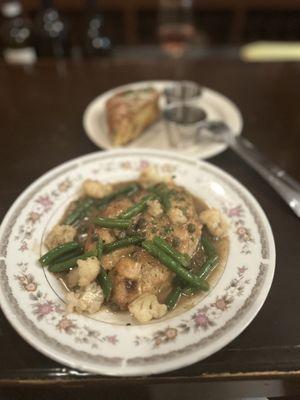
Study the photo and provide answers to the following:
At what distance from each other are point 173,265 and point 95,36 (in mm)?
2134

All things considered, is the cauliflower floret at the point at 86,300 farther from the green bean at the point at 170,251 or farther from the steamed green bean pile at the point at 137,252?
the green bean at the point at 170,251

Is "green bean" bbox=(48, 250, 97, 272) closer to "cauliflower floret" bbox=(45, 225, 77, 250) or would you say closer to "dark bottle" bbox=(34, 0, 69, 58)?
"cauliflower floret" bbox=(45, 225, 77, 250)

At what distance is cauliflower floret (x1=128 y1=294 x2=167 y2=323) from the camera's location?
114 cm

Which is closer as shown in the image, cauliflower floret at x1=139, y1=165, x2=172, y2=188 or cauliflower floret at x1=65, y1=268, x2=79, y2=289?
cauliflower floret at x1=65, y1=268, x2=79, y2=289

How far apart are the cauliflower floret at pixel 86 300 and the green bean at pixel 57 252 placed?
0.50 feet

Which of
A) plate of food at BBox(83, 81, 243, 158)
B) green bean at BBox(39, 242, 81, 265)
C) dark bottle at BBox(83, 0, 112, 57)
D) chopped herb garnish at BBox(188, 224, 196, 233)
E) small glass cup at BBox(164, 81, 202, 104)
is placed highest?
dark bottle at BBox(83, 0, 112, 57)

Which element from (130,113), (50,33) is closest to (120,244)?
(130,113)

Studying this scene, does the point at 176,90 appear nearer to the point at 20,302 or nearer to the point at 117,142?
the point at 117,142

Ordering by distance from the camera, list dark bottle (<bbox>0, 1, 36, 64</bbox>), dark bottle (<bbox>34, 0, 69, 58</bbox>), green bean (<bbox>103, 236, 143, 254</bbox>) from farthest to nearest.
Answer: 1. dark bottle (<bbox>34, 0, 69, 58</bbox>)
2. dark bottle (<bbox>0, 1, 36, 64</bbox>)
3. green bean (<bbox>103, 236, 143, 254</bbox>)

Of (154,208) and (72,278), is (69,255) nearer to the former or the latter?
(72,278)

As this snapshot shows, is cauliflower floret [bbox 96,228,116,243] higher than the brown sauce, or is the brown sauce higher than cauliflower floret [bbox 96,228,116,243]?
cauliflower floret [bbox 96,228,116,243]

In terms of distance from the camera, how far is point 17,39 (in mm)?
2723

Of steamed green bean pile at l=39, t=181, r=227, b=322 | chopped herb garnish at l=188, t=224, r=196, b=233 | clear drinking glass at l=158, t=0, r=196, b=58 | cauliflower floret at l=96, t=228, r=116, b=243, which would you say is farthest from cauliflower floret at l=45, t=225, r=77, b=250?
clear drinking glass at l=158, t=0, r=196, b=58

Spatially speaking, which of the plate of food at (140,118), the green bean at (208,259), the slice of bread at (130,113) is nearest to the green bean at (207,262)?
the green bean at (208,259)
